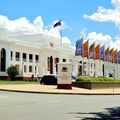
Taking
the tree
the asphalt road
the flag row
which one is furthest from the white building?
the asphalt road

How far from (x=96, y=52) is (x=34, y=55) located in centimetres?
1721

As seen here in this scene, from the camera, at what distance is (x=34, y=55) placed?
105688mm

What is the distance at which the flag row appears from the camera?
88.2 metres

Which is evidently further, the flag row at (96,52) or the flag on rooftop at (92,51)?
the flag on rooftop at (92,51)

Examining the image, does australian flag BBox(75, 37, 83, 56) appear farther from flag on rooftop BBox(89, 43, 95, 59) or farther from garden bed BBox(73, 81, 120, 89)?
garden bed BBox(73, 81, 120, 89)

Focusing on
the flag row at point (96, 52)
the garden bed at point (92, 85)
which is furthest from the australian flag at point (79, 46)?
the garden bed at point (92, 85)

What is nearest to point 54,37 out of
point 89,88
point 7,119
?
point 89,88

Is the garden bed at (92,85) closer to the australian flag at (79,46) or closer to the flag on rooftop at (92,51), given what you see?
the australian flag at (79,46)

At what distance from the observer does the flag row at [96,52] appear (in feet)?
290

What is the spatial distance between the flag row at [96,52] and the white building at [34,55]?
14.4 meters

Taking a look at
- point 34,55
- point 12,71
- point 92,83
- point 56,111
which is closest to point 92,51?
point 34,55

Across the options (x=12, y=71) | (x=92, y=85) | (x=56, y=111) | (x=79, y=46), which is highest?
(x=79, y=46)

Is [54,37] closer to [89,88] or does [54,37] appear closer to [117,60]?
[117,60]

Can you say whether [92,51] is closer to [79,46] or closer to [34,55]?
[79,46]
